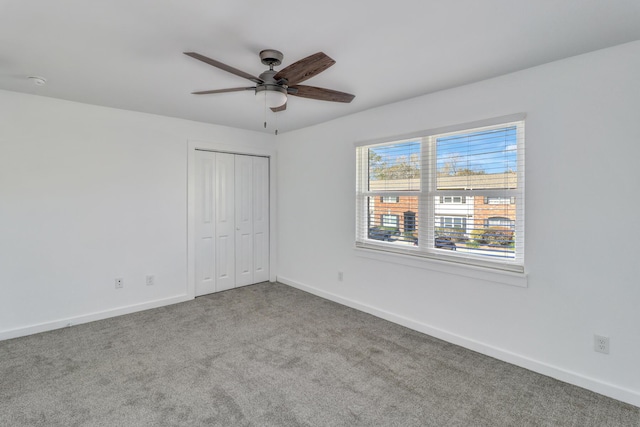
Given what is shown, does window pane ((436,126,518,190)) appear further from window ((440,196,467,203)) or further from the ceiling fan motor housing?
the ceiling fan motor housing

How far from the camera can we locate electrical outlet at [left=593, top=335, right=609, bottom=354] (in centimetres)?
216

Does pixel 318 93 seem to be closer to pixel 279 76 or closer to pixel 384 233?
pixel 279 76

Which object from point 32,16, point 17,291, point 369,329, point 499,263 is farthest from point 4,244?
point 499,263

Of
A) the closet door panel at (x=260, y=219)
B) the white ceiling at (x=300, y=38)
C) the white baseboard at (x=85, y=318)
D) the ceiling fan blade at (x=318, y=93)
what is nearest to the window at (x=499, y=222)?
the white ceiling at (x=300, y=38)

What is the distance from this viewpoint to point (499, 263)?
2.68 metres

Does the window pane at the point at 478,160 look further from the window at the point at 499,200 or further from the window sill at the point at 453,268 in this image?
the window sill at the point at 453,268

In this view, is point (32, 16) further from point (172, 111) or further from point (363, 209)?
point (363, 209)

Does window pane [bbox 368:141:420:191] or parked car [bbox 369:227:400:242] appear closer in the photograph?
window pane [bbox 368:141:420:191]

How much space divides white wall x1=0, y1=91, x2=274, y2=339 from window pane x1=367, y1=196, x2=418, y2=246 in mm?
2442

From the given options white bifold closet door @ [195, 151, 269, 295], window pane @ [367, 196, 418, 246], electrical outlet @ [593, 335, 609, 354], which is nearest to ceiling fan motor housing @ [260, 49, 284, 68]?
window pane @ [367, 196, 418, 246]

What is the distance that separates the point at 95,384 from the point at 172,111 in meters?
2.81

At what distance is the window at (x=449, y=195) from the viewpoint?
2627 millimetres

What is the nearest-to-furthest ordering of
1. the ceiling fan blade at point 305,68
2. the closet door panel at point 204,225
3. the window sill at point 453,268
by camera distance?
1. the ceiling fan blade at point 305,68
2. the window sill at point 453,268
3. the closet door panel at point 204,225

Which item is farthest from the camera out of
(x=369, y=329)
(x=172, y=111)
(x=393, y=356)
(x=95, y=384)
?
(x=172, y=111)
